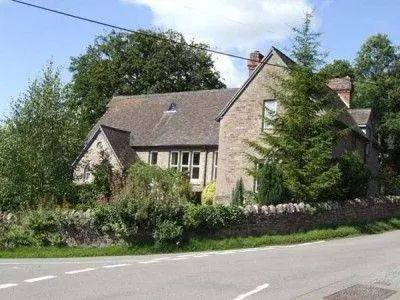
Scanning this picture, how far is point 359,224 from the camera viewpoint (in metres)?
27.2

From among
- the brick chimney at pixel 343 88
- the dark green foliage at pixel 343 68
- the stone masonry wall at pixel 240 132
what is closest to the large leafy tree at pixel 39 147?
the stone masonry wall at pixel 240 132

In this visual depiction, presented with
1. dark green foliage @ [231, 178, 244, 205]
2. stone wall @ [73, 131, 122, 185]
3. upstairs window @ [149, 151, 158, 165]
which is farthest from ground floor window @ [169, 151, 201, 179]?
dark green foliage @ [231, 178, 244, 205]

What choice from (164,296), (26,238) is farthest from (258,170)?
(164,296)

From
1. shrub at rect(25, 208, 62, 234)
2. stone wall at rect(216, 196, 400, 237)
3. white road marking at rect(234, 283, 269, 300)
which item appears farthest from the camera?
stone wall at rect(216, 196, 400, 237)

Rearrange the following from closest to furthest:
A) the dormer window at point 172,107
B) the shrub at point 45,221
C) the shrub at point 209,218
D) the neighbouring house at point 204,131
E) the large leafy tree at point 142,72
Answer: the shrub at point 209,218 < the shrub at point 45,221 < the neighbouring house at point 204,131 < the dormer window at point 172,107 < the large leafy tree at point 142,72

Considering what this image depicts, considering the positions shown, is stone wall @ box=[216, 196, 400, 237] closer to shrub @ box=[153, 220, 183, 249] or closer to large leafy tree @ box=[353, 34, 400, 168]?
shrub @ box=[153, 220, 183, 249]

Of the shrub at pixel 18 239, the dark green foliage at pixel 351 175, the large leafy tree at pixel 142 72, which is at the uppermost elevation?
the large leafy tree at pixel 142 72

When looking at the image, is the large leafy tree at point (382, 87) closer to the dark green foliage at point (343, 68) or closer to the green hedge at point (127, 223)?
the dark green foliage at point (343, 68)

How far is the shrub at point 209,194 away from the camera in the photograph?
34.6 meters

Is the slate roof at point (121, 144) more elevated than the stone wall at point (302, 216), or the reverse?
the slate roof at point (121, 144)

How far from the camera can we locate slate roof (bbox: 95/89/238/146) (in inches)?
1547

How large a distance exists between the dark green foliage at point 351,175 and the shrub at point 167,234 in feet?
37.4

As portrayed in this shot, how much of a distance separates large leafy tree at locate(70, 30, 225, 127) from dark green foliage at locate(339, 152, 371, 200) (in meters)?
34.0

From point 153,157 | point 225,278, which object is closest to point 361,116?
point 153,157
